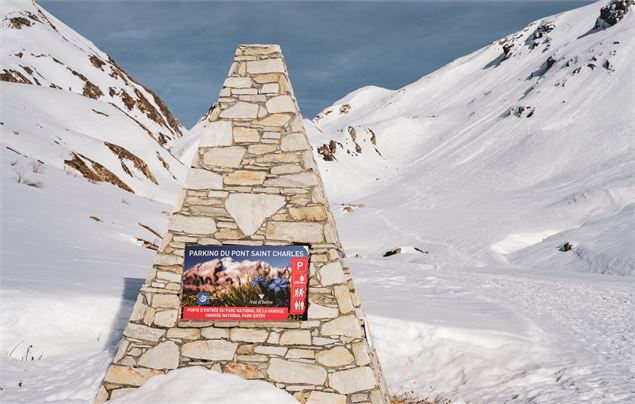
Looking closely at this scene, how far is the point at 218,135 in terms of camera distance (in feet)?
22.8

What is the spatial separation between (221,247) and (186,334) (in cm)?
128

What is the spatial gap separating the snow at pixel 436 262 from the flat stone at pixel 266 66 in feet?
14.4

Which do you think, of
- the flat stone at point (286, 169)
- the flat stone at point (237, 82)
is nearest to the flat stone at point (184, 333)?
the flat stone at point (286, 169)

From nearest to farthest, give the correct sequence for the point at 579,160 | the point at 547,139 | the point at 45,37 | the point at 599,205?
the point at 599,205, the point at 579,160, the point at 547,139, the point at 45,37

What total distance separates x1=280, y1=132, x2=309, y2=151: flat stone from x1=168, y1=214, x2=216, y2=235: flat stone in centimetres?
150

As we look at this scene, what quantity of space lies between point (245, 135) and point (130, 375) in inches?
145

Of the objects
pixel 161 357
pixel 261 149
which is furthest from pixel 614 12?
pixel 161 357

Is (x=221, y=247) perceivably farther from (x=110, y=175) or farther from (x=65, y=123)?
(x=65, y=123)

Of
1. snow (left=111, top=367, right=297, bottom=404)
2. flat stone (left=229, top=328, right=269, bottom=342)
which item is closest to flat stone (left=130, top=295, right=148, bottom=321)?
snow (left=111, top=367, right=297, bottom=404)

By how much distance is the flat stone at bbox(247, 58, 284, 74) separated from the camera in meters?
7.06

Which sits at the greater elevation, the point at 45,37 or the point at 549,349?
the point at 45,37

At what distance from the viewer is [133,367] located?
6488 mm

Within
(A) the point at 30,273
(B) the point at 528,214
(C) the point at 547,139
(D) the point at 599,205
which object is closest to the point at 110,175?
(A) the point at 30,273

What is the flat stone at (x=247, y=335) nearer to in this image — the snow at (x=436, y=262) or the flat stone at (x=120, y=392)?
the snow at (x=436, y=262)
